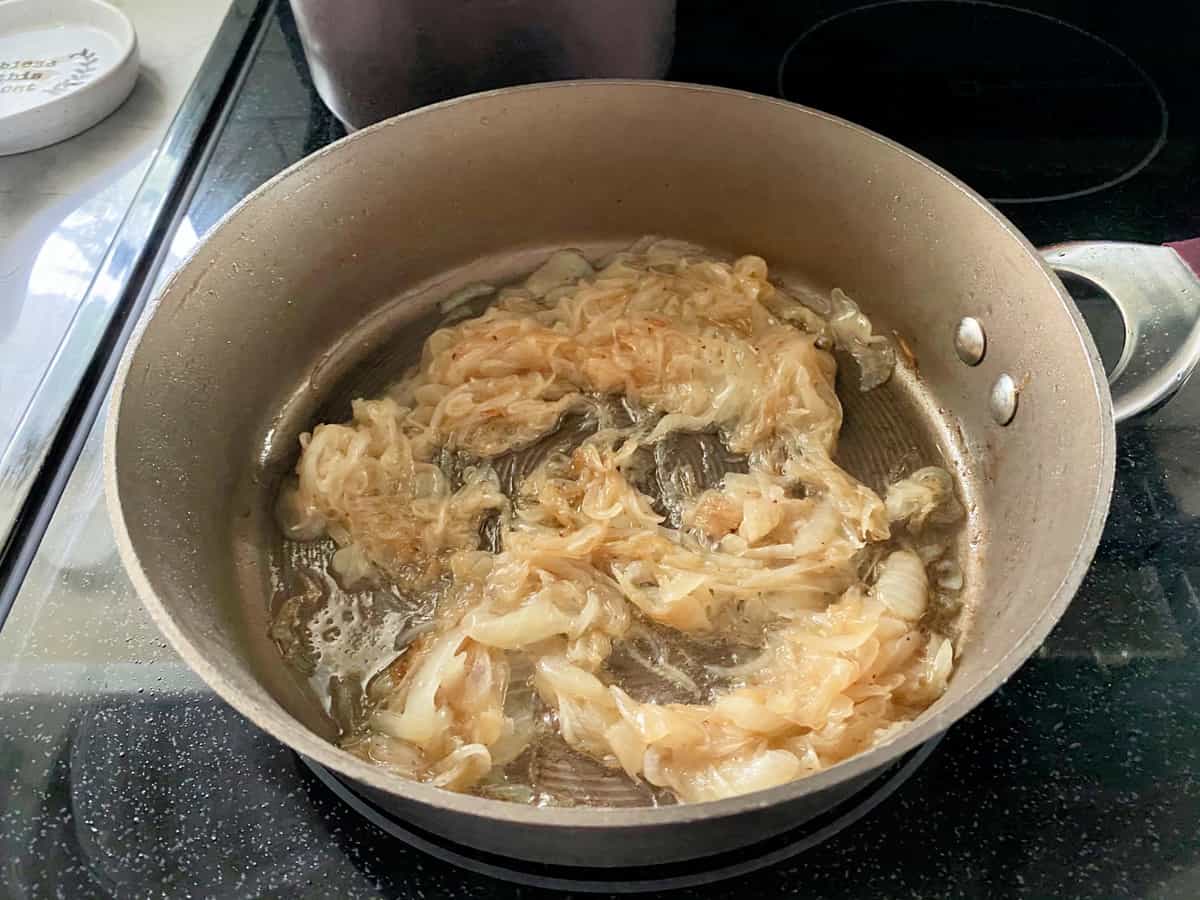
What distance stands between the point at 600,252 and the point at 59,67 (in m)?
1.39

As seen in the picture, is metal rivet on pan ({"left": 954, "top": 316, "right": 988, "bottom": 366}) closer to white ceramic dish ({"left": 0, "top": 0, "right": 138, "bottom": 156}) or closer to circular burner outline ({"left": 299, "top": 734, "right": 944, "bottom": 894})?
circular burner outline ({"left": 299, "top": 734, "right": 944, "bottom": 894})

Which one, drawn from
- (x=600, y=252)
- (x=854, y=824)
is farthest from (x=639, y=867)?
(x=600, y=252)

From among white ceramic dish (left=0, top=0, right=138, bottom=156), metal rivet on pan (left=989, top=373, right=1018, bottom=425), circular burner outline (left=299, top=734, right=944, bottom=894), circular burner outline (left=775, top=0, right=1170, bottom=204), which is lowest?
circular burner outline (left=299, top=734, right=944, bottom=894)

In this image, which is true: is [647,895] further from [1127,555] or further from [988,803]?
[1127,555]

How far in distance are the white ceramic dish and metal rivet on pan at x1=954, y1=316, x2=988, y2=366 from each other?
6.37 ft

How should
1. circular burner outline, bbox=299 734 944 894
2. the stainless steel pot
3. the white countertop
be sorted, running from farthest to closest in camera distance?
the white countertop
the stainless steel pot
circular burner outline, bbox=299 734 944 894

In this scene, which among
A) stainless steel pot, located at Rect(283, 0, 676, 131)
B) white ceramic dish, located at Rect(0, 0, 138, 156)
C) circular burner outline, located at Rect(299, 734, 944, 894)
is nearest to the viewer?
circular burner outline, located at Rect(299, 734, 944, 894)

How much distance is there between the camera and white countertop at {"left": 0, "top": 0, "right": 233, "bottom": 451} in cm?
204

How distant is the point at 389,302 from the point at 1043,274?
122 cm

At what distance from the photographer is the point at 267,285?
5.96ft

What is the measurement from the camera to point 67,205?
226 cm

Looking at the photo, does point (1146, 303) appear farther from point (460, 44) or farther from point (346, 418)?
point (346, 418)

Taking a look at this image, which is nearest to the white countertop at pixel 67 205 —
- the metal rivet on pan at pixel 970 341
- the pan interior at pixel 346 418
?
the pan interior at pixel 346 418

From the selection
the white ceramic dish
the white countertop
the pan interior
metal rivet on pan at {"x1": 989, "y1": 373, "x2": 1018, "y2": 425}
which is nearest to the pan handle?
metal rivet on pan at {"x1": 989, "y1": 373, "x2": 1018, "y2": 425}
